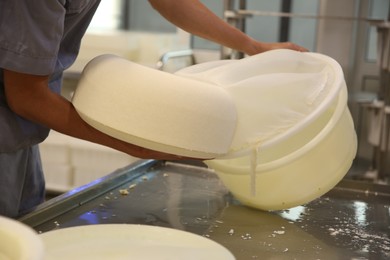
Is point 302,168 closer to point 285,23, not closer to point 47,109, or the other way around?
point 47,109

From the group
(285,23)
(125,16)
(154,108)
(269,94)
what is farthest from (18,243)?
(125,16)

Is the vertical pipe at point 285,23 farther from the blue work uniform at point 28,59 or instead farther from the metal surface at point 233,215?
the blue work uniform at point 28,59

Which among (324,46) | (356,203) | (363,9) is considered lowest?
(356,203)

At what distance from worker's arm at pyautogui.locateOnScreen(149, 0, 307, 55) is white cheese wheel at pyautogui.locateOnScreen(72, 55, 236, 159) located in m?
0.41

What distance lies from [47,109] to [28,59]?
76 mm

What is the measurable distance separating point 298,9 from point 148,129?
215 cm

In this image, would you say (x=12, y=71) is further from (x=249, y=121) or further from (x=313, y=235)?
(x=313, y=235)

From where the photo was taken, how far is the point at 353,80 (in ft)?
8.64

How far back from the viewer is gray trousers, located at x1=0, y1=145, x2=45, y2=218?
3.34 feet

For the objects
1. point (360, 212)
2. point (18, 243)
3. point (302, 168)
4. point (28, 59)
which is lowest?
point (360, 212)

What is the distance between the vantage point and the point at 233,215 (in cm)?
114

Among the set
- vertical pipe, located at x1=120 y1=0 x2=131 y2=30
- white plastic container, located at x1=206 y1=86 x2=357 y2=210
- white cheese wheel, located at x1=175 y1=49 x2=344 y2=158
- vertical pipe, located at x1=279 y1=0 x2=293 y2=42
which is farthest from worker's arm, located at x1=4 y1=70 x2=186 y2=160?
vertical pipe, located at x1=120 y1=0 x2=131 y2=30

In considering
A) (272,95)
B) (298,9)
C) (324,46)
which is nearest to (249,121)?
(272,95)

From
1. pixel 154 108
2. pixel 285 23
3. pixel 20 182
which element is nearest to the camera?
pixel 154 108
